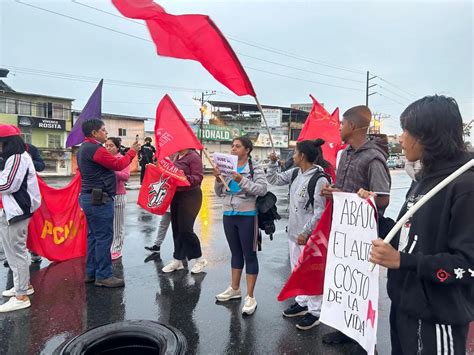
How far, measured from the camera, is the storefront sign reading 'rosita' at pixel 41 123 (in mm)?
34125

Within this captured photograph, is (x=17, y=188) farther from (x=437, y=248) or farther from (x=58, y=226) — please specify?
(x=437, y=248)

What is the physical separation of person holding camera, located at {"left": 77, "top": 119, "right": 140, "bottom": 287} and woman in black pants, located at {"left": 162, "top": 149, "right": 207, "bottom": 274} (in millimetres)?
888

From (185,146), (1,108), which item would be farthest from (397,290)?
(1,108)

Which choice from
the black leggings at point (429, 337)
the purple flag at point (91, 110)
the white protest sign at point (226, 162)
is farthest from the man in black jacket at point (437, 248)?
the purple flag at point (91, 110)

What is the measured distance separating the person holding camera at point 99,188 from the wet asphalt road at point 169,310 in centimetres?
32

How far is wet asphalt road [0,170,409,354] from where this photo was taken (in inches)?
136

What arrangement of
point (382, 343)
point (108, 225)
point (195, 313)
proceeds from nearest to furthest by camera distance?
point (382, 343), point (195, 313), point (108, 225)

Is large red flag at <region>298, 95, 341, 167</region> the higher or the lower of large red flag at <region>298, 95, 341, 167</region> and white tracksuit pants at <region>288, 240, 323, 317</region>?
the higher

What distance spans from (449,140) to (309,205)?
2065 mm

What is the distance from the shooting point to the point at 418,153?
191 cm

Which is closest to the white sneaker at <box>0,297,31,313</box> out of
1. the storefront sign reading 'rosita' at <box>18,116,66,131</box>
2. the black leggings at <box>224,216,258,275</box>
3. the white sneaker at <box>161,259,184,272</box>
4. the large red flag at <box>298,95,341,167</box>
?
the white sneaker at <box>161,259,184,272</box>

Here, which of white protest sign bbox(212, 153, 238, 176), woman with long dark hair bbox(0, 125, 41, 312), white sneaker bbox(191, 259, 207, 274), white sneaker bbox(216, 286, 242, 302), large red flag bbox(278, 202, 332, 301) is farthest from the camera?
white sneaker bbox(191, 259, 207, 274)

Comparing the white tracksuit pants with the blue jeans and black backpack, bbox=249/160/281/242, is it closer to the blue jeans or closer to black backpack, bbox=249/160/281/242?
black backpack, bbox=249/160/281/242

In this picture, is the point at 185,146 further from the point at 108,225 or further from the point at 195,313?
the point at 195,313
